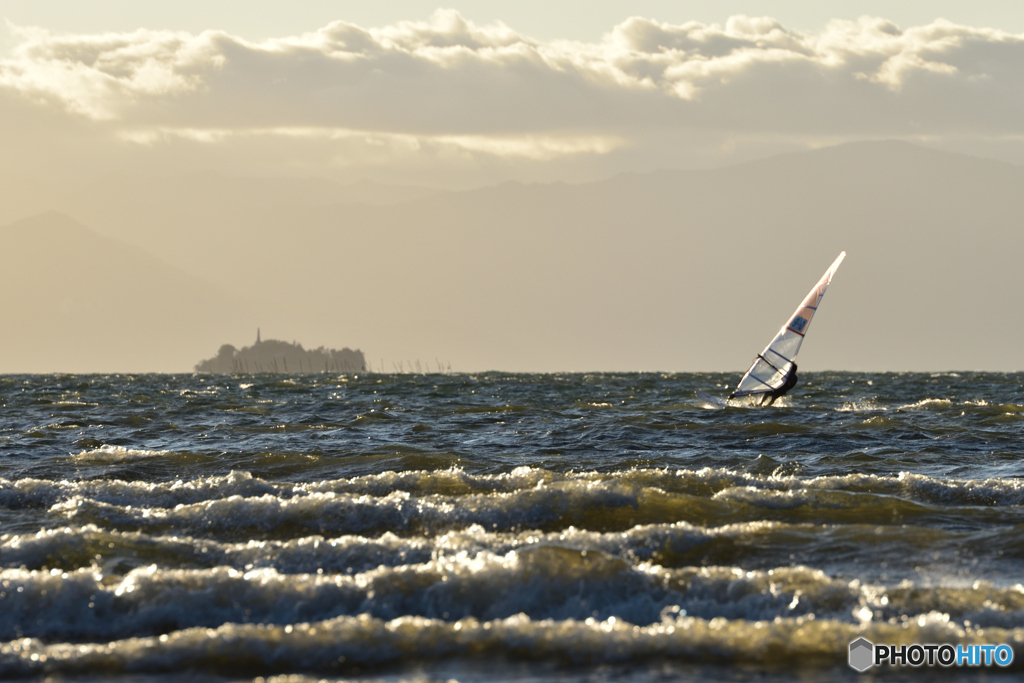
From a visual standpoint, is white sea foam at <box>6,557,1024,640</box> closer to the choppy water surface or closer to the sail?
the choppy water surface

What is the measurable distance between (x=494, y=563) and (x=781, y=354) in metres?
31.5

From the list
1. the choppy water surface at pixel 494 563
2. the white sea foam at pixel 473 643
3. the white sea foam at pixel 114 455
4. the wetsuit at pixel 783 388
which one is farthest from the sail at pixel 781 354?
the white sea foam at pixel 473 643

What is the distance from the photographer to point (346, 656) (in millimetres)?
7559

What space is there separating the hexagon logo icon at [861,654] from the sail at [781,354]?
31.5 metres

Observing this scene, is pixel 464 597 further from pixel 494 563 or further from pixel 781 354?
pixel 781 354

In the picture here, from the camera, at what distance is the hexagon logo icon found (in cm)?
728

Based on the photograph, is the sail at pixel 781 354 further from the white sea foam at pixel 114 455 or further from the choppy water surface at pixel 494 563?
the white sea foam at pixel 114 455

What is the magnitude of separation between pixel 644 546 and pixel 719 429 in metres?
14.1

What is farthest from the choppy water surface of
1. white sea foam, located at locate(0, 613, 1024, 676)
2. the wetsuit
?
the wetsuit

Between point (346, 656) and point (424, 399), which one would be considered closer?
point (346, 656)

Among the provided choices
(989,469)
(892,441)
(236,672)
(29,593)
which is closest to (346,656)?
(236,672)

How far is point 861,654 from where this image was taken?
7.46 metres

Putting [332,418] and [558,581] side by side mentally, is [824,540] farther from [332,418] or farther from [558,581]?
[332,418]

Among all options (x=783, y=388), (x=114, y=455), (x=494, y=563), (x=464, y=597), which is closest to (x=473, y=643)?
(x=464, y=597)
